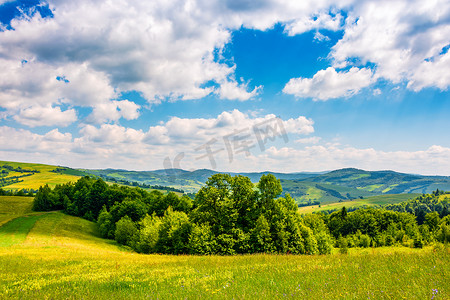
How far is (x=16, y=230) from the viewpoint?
59.0 m

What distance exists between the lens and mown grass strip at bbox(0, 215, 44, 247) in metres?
47.5

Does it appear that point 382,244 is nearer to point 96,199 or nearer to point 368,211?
point 368,211

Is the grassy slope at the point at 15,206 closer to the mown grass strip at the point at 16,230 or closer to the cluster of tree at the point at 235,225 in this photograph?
the mown grass strip at the point at 16,230

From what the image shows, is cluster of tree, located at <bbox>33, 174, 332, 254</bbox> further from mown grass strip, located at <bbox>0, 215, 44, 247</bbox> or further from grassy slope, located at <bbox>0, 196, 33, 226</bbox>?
grassy slope, located at <bbox>0, 196, 33, 226</bbox>

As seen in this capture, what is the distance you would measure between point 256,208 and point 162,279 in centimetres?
2741

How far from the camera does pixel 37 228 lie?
204ft

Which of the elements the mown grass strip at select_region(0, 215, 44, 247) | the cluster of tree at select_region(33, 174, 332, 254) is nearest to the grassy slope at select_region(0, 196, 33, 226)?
the mown grass strip at select_region(0, 215, 44, 247)

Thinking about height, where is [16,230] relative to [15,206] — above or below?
below

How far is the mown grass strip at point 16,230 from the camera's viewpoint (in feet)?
156

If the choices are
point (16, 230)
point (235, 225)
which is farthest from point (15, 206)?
point (235, 225)

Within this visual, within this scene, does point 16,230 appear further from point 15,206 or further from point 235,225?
point 235,225

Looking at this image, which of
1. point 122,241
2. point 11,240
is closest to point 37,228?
point 11,240

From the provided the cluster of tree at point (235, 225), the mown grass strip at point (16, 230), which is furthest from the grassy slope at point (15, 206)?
the cluster of tree at point (235, 225)

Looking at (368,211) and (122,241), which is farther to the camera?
(368,211)
